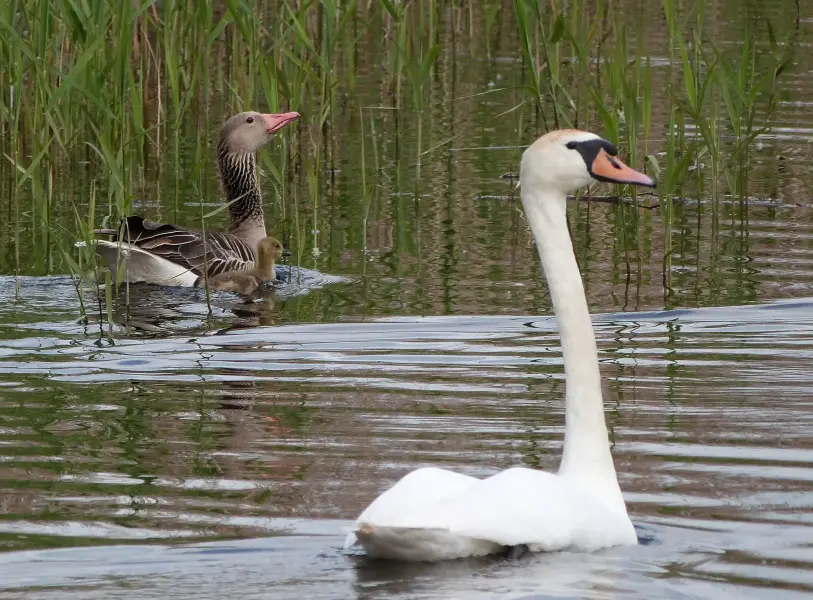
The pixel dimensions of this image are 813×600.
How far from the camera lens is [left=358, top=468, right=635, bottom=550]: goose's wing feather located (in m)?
3.98

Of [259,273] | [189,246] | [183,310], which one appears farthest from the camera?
[259,273]

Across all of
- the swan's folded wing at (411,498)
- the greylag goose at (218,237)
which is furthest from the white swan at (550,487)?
the greylag goose at (218,237)

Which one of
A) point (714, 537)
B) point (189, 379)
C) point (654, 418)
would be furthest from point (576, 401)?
point (189, 379)

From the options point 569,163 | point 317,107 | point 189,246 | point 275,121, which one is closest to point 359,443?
point 569,163

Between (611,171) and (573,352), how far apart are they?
0.57m

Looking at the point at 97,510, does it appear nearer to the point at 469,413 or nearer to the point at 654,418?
the point at 469,413

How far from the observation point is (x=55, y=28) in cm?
1088

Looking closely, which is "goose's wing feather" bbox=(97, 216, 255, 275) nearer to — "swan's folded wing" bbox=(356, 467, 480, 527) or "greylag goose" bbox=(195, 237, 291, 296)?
"greylag goose" bbox=(195, 237, 291, 296)

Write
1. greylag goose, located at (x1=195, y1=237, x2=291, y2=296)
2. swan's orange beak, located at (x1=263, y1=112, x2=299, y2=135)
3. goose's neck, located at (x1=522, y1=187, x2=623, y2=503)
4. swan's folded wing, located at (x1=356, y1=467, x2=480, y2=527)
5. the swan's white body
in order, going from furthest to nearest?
1. swan's orange beak, located at (x1=263, y1=112, x2=299, y2=135)
2. greylag goose, located at (x1=195, y1=237, x2=291, y2=296)
3. the swan's white body
4. goose's neck, located at (x1=522, y1=187, x2=623, y2=503)
5. swan's folded wing, located at (x1=356, y1=467, x2=480, y2=527)

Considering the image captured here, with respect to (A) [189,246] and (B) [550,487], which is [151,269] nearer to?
(A) [189,246]

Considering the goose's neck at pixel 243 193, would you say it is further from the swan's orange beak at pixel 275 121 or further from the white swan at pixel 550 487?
the white swan at pixel 550 487

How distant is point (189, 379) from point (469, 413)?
136 cm

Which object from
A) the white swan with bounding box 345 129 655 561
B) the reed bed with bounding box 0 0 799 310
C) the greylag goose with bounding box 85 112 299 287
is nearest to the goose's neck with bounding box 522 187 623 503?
the white swan with bounding box 345 129 655 561

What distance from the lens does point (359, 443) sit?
5527 millimetres
